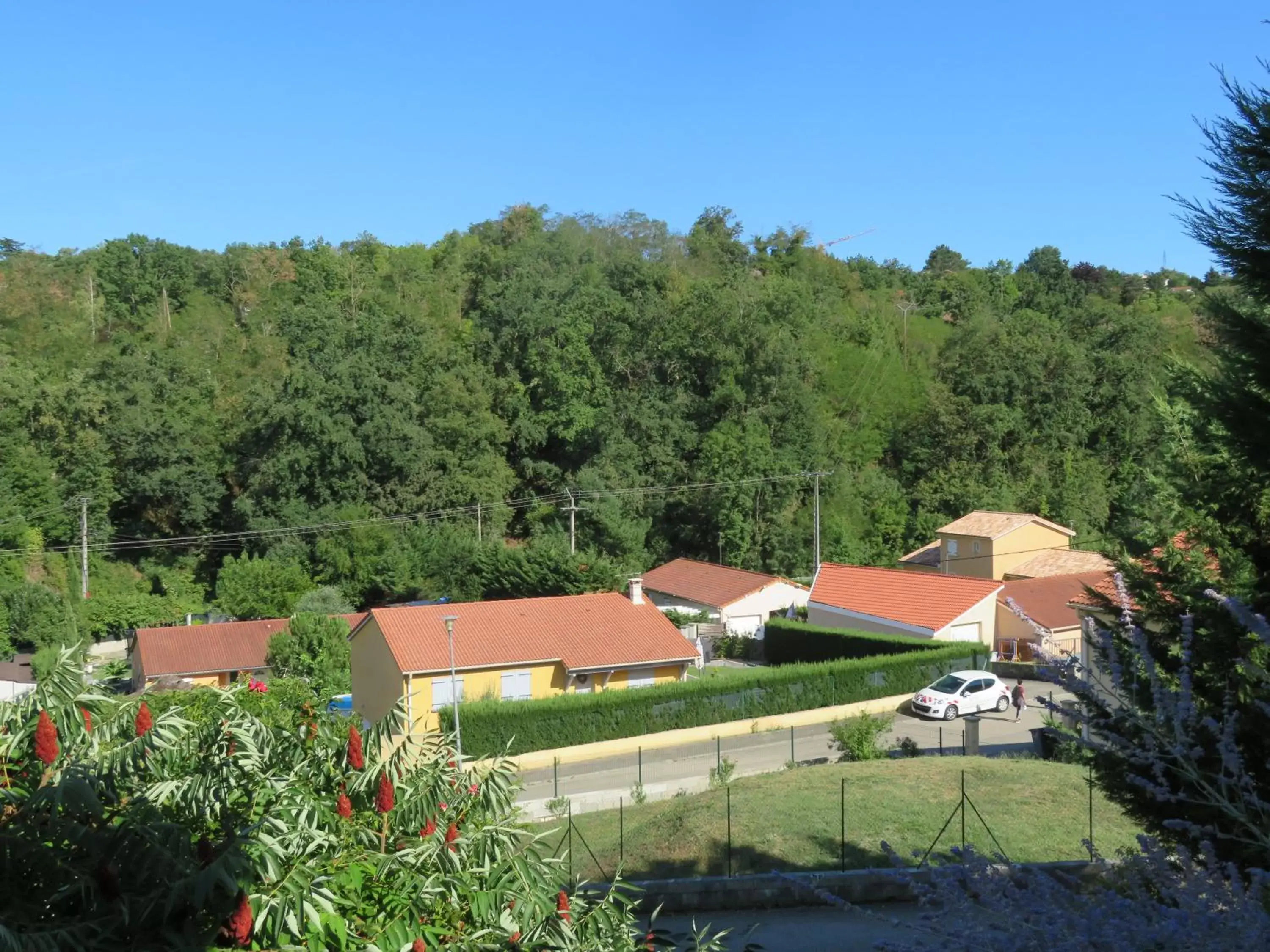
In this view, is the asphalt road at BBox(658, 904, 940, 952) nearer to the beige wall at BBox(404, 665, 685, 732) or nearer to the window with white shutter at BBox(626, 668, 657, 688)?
the beige wall at BBox(404, 665, 685, 732)

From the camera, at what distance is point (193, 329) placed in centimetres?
5569

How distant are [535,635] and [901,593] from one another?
11.2m

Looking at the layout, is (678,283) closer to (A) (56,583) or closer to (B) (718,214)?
(B) (718,214)

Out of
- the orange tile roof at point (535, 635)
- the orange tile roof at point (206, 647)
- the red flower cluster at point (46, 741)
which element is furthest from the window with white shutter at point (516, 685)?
the red flower cluster at point (46, 741)

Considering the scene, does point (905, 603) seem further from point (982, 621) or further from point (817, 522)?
point (817, 522)

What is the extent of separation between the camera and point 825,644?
3050cm

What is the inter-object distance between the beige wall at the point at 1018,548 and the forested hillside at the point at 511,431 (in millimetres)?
4975

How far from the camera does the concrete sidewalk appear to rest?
63.5 ft

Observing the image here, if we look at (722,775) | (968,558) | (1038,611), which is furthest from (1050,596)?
(722,775)

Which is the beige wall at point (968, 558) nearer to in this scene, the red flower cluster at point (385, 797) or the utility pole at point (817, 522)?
the utility pole at point (817, 522)

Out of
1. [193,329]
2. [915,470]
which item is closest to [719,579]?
[915,470]

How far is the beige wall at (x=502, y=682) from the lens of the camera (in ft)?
79.8

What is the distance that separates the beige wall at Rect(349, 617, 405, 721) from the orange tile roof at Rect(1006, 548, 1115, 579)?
19602 mm

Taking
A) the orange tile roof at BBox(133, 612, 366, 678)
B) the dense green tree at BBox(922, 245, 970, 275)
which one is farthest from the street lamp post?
the dense green tree at BBox(922, 245, 970, 275)
